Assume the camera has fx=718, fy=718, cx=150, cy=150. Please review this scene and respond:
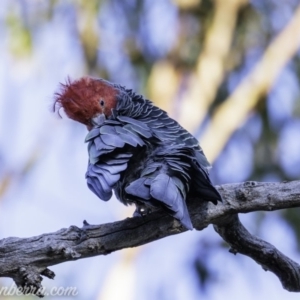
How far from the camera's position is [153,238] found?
10.4ft

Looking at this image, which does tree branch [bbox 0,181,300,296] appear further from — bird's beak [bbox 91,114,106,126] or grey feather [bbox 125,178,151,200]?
bird's beak [bbox 91,114,106,126]

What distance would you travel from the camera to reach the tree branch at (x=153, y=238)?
2959 mm

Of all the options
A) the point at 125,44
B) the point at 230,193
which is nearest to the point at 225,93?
the point at 125,44

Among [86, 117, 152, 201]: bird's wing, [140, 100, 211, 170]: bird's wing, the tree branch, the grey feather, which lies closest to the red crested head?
[140, 100, 211, 170]: bird's wing

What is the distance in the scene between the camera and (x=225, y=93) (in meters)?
8.52

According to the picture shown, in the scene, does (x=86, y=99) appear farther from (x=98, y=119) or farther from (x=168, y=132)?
(x=168, y=132)

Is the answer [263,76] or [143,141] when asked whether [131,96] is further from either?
[263,76]

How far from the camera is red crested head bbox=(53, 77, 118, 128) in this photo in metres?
3.86

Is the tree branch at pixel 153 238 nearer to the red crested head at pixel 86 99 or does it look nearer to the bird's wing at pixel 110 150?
the bird's wing at pixel 110 150

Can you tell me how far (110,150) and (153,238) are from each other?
0.43 meters

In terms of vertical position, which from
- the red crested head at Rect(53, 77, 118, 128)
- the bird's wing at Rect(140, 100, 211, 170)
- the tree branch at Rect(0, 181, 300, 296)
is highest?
the red crested head at Rect(53, 77, 118, 128)

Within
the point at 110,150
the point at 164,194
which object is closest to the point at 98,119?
the point at 110,150

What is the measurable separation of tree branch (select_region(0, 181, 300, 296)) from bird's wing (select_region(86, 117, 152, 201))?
215 millimetres

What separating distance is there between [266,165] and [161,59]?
1774 mm
